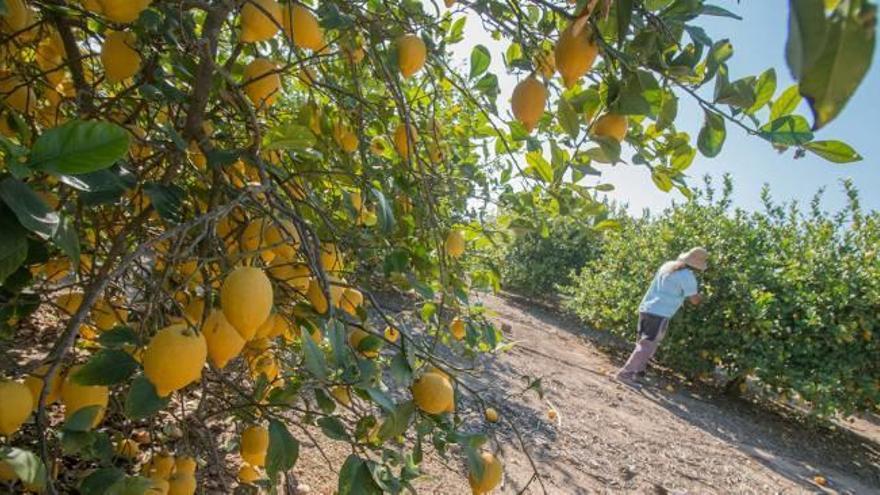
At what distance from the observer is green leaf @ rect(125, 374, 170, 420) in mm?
854

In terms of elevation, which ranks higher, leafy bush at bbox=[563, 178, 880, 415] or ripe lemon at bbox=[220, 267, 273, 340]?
leafy bush at bbox=[563, 178, 880, 415]

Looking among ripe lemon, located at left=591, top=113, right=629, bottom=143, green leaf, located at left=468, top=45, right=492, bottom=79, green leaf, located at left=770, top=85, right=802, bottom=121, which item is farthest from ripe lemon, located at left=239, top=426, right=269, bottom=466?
green leaf, located at left=770, top=85, right=802, bottom=121

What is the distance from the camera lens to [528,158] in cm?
168

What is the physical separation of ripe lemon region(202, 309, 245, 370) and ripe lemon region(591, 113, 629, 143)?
2.58 ft

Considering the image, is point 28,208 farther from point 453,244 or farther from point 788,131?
point 453,244

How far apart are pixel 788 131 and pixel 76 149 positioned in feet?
3.62

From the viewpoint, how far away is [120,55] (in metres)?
1.24

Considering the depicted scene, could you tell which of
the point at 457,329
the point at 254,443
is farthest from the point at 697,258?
the point at 254,443

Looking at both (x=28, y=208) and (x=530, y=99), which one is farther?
(x=530, y=99)

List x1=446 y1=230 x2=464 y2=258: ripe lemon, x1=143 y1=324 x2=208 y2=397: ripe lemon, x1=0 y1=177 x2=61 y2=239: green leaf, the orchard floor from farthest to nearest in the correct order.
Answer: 1. the orchard floor
2. x1=446 y1=230 x2=464 y2=258: ripe lemon
3. x1=143 y1=324 x2=208 y2=397: ripe lemon
4. x1=0 y1=177 x2=61 y2=239: green leaf

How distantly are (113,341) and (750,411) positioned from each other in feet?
25.3

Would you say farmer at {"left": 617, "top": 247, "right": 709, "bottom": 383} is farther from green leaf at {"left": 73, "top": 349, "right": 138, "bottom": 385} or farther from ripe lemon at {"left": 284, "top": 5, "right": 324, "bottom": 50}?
green leaf at {"left": 73, "top": 349, "right": 138, "bottom": 385}

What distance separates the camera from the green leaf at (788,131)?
918 mm

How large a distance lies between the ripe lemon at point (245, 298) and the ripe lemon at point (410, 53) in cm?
74
